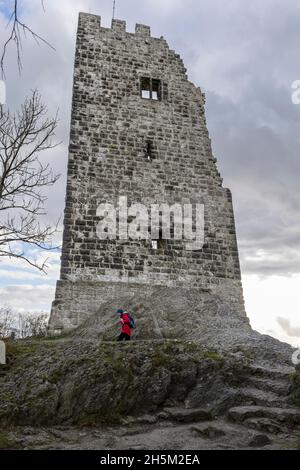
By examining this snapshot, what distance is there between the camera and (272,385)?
645 centimetres

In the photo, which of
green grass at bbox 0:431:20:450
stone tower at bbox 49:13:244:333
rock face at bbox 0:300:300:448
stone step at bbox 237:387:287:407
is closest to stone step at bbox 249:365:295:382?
rock face at bbox 0:300:300:448

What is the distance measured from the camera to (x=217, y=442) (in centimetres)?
482

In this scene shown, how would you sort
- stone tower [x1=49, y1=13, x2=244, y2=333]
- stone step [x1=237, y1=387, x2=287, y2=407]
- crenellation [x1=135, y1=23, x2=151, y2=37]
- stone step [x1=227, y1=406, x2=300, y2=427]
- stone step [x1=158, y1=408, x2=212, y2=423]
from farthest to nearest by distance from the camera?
crenellation [x1=135, y1=23, x2=151, y2=37], stone tower [x1=49, y1=13, x2=244, y2=333], stone step [x1=237, y1=387, x2=287, y2=407], stone step [x1=158, y1=408, x2=212, y2=423], stone step [x1=227, y1=406, x2=300, y2=427]

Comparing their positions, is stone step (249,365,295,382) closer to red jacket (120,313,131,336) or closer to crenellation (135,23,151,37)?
red jacket (120,313,131,336)

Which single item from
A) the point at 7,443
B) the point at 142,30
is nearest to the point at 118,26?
the point at 142,30

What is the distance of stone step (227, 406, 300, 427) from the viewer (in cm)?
542

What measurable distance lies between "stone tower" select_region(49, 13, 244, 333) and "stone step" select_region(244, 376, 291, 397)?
299 inches

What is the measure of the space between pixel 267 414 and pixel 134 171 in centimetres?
1150

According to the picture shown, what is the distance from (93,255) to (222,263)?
4858 mm

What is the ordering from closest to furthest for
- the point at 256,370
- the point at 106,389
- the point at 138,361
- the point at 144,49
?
the point at 106,389, the point at 138,361, the point at 256,370, the point at 144,49

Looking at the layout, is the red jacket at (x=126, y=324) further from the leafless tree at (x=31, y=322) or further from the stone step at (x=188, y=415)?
the leafless tree at (x=31, y=322)

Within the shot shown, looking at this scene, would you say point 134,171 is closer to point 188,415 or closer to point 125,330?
point 125,330

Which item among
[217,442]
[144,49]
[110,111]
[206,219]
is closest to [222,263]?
[206,219]
